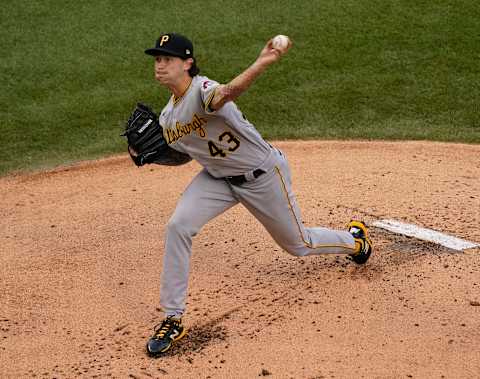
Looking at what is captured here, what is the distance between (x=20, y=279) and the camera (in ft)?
19.6

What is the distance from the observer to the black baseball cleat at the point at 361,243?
18.4 ft

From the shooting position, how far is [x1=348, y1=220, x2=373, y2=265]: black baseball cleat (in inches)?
221

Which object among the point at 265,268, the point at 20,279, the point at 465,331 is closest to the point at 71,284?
the point at 20,279

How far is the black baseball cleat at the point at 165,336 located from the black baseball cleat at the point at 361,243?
1424 mm

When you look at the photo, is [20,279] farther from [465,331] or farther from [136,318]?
[465,331]

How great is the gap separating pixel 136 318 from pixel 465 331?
2084 mm

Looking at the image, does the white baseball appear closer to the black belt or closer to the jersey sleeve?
the jersey sleeve

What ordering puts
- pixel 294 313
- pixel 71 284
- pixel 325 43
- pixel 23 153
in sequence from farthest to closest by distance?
pixel 325 43
pixel 23 153
pixel 71 284
pixel 294 313

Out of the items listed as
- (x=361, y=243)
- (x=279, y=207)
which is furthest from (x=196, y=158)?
(x=361, y=243)

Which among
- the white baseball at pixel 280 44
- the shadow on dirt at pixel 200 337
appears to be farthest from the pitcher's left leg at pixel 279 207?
the white baseball at pixel 280 44

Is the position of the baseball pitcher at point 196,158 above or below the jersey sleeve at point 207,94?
below

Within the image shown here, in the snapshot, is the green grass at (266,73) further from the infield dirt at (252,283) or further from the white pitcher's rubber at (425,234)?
the white pitcher's rubber at (425,234)

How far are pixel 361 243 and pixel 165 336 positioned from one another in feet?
5.29

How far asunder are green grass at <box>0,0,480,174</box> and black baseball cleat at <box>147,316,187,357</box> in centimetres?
425
